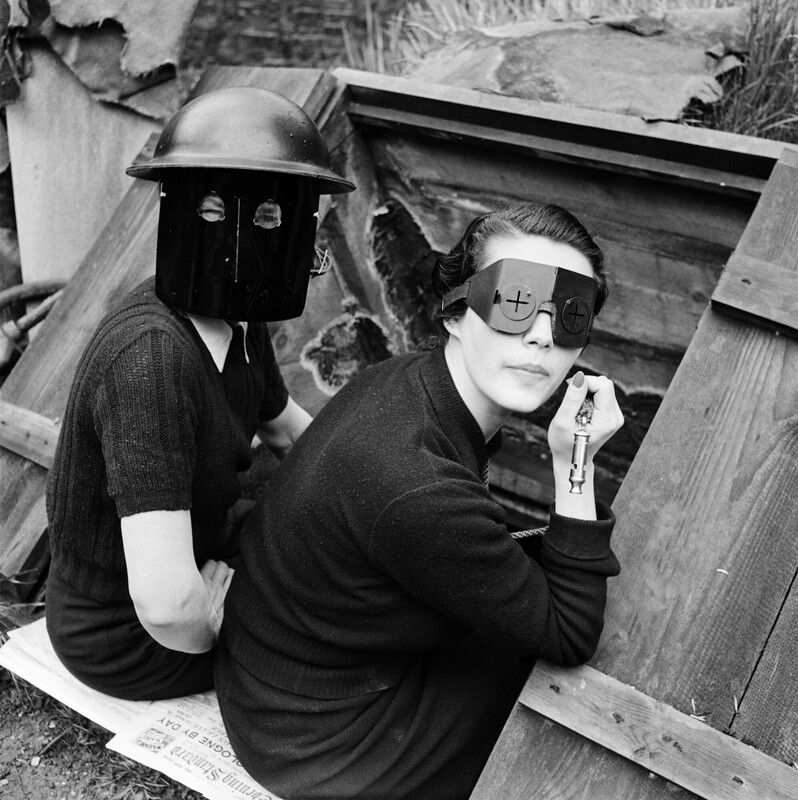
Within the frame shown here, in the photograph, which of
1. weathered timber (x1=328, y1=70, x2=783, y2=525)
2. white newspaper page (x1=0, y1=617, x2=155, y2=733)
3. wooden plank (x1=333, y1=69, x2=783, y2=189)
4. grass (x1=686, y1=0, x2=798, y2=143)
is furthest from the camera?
grass (x1=686, y1=0, x2=798, y2=143)

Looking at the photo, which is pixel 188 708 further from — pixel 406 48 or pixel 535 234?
pixel 406 48

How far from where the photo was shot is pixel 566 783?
188cm

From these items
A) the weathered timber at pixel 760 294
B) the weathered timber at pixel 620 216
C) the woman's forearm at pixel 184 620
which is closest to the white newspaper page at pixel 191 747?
the woman's forearm at pixel 184 620

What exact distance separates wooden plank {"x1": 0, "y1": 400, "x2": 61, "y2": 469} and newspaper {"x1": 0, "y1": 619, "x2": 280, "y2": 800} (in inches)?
22.0

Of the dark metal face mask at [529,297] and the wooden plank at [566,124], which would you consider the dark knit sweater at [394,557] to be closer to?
the dark metal face mask at [529,297]

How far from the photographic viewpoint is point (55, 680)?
256 cm

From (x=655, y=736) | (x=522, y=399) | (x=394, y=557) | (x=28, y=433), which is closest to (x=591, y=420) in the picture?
(x=522, y=399)

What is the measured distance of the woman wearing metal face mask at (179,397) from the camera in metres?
1.96

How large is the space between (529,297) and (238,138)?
766 millimetres

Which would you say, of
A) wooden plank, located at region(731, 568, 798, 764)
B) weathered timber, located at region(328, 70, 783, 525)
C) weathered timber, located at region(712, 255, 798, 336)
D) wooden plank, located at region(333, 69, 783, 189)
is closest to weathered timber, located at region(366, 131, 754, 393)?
weathered timber, located at region(328, 70, 783, 525)

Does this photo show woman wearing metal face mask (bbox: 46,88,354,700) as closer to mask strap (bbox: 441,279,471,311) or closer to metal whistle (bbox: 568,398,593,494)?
mask strap (bbox: 441,279,471,311)

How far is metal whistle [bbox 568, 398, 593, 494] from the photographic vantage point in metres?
1.92

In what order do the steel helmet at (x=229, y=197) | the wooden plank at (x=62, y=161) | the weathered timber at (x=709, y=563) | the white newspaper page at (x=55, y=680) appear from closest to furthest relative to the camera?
the weathered timber at (x=709, y=563) → the steel helmet at (x=229, y=197) → the white newspaper page at (x=55, y=680) → the wooden plank at (x=62, y=161)

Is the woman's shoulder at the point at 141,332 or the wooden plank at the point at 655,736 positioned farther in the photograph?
the woman's shoulder at the point at 141,332
